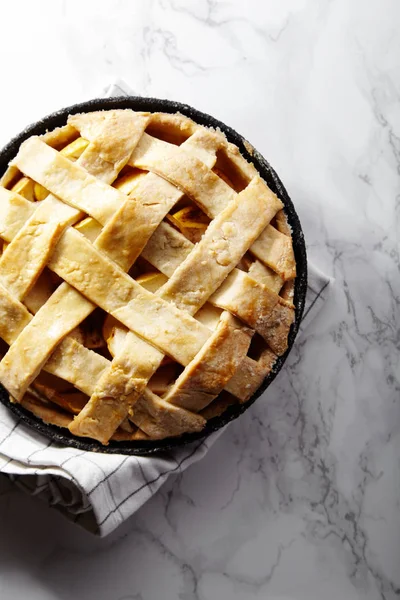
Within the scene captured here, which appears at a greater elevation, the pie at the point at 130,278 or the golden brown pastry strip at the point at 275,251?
the golden brown pastry strip at the point at 275,251

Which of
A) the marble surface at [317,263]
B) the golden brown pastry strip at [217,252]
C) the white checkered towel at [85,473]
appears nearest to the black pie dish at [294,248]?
the white checkered towel at [85,473]

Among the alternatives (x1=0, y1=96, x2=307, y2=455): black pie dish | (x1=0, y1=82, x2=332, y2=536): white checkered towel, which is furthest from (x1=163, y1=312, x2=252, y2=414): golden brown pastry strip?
(x1=0, y1=82, x2=332, y2=536): white checkered towel

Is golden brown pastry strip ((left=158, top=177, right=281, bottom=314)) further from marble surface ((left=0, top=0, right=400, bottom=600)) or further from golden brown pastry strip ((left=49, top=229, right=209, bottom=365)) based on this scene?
marble surface ((left=0, top=0, right=400, bottom=600))

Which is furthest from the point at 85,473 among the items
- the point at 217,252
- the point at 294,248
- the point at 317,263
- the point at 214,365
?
the point at 317,263

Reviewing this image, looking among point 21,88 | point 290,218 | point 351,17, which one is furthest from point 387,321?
point 21,88

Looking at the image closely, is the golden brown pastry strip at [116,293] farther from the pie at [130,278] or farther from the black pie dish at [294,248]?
the black pie dish at [294,248]

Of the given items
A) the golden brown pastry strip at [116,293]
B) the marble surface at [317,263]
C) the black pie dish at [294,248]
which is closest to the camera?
the golden brown pastry strip at [116,293]
